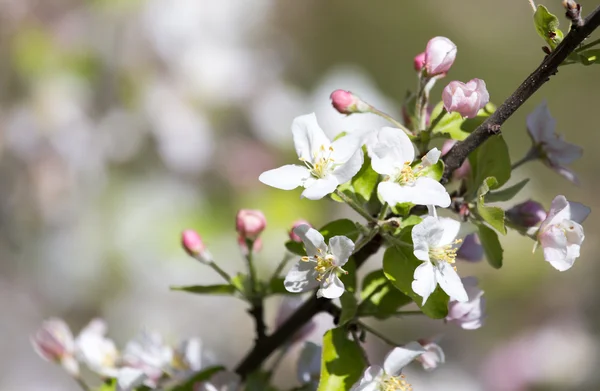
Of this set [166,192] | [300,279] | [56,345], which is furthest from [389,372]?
[166,192]

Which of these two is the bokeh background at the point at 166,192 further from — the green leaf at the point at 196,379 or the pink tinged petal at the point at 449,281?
the pink tinged petal at the point at 449,281

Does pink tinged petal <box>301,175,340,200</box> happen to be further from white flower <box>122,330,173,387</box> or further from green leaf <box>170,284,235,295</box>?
white flower <box>122,330,173,387</box>

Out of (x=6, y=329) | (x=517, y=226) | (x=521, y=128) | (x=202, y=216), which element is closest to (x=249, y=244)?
(x=517, y=226)

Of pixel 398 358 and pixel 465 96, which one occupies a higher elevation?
pixel 465 96

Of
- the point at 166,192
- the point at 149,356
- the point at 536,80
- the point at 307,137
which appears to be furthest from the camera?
the point at 166,192

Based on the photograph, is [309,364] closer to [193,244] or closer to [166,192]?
[193,244]

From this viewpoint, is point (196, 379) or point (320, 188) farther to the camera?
point (196, 379)
